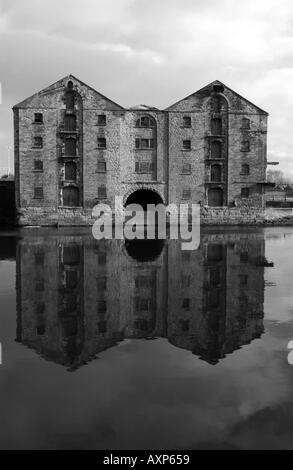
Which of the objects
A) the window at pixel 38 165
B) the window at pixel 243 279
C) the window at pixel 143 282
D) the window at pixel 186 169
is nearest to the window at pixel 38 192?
the window at pixel 38 165

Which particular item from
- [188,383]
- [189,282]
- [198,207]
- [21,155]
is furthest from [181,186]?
[188,383]

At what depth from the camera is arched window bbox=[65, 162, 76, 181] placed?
138ft

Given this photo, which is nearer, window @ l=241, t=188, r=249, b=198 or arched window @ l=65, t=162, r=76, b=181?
arched window @ l=65, t=162, r=76, b=181

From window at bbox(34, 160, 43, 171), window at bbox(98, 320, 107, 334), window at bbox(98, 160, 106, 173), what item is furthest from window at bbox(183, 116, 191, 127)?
window at bbox(98, 320, 107, 334)

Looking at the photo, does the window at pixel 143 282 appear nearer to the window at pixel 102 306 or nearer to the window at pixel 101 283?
the window at pixel 101 283

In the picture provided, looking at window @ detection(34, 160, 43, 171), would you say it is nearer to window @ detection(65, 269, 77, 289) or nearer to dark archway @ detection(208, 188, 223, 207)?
dark archway @ detection(208, 188, 223, 207)

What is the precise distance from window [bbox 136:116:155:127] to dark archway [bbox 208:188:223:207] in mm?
9463

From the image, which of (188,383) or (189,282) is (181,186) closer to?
(189,282)

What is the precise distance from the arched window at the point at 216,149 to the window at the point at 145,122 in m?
6.85

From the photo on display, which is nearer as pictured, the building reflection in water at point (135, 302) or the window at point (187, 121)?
the building reflection in water at point (135, 302)

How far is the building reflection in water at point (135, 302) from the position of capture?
790 cm

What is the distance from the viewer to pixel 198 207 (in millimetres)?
44219

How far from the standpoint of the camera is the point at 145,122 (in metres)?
43.2

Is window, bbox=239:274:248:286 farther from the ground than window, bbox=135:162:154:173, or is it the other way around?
window, bbox=135:162:154:173
